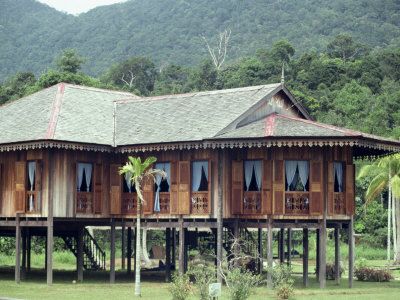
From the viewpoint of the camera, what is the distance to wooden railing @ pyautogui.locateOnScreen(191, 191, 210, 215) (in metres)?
38.8

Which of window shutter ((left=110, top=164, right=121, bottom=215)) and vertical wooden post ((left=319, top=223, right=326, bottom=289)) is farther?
window shutter ((left=110, top=164, right=121, bottom=215))

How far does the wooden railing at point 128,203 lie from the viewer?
4094 centimetres

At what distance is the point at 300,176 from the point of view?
124 ft

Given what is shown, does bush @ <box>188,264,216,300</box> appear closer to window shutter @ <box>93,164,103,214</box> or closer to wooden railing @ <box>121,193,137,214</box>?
wooden railing @ <box>121,193,137,214</box>

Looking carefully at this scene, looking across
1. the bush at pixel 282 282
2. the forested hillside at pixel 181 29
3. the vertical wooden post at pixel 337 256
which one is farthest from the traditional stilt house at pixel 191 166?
the forested hillside at pixel 181 29

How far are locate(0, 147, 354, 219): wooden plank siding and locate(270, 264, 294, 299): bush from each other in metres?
2.96

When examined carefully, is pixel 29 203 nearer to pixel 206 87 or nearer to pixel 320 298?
pixel 320 298

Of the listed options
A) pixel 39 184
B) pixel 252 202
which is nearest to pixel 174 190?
pixel 252 202

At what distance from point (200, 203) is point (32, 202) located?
6.68 m

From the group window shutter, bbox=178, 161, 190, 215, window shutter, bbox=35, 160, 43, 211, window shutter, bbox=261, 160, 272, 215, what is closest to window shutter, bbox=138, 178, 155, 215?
window shutter, bbox=178, 161, 190, 215

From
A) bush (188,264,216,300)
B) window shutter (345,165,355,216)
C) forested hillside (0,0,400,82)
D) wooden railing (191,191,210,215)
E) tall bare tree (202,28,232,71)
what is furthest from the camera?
forested hillside (0,0,400,82)

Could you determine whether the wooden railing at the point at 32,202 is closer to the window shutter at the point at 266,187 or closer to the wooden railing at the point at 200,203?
the wooden railing at the point at 200,203

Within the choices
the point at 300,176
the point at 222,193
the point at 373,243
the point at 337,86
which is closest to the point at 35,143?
the point at 222,193

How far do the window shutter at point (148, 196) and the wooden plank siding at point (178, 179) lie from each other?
0.04 m
